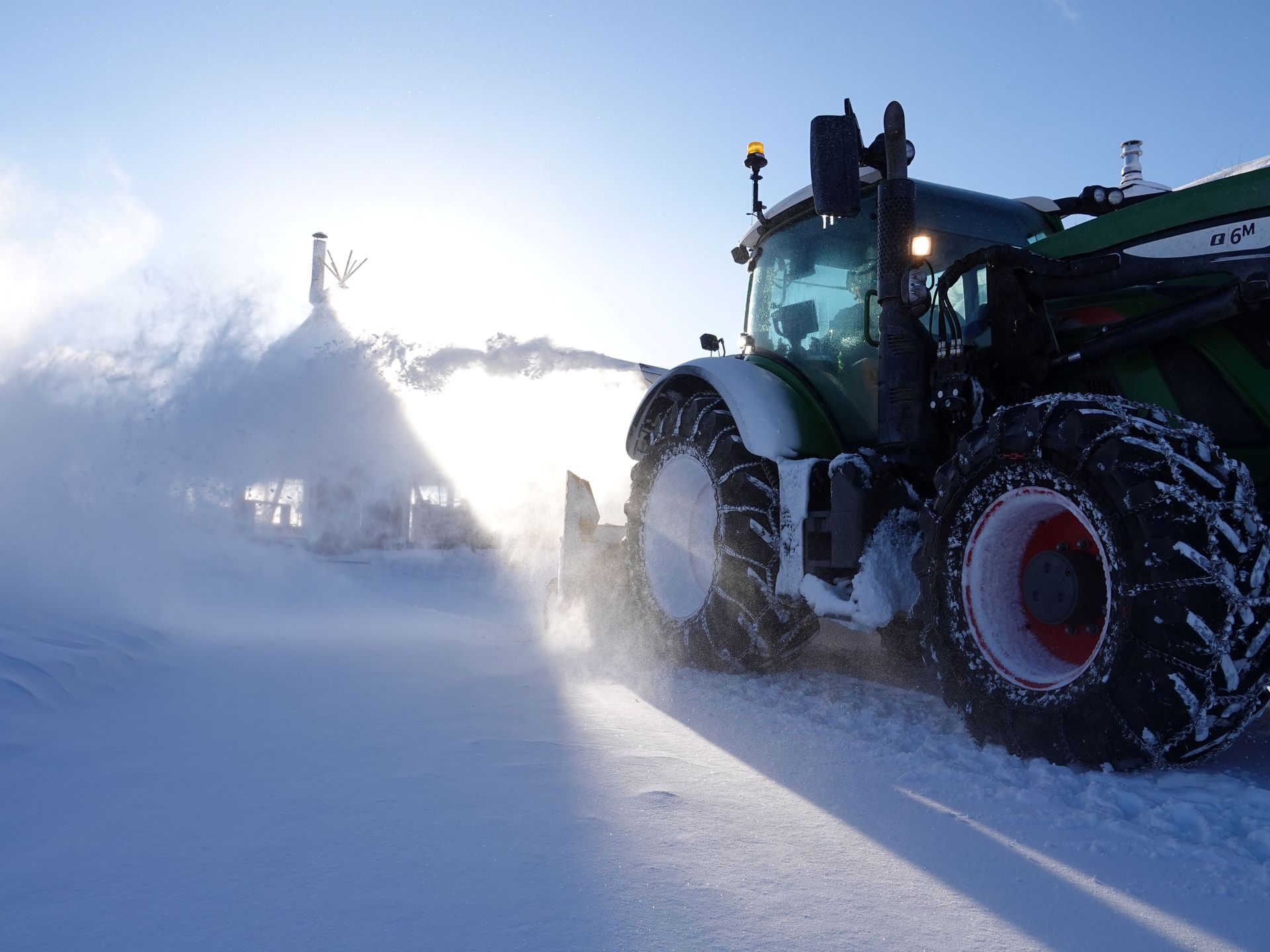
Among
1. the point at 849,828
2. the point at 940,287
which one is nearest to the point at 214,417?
the point at 940,287

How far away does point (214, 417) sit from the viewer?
9531 millimetres

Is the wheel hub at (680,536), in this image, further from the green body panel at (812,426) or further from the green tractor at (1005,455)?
the green body panel at (812,426)

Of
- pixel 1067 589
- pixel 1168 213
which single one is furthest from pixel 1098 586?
pixel 1168 213

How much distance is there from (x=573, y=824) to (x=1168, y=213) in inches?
101

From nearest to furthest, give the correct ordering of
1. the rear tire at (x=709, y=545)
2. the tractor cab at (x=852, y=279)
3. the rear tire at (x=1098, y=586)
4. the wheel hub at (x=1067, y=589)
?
the rear tire at (x=1098, y=586), the wheel hub at (x=1067, y=589), the tractor cab at (x=852, y=279), the rear tire at (x=709, y=545)

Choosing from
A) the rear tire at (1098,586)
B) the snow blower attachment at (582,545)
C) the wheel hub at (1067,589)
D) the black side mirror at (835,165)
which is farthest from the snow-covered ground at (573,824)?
the black side mirror at (835,165)

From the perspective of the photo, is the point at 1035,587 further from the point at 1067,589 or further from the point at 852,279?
the point at 852,279

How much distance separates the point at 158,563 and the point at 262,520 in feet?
42.2

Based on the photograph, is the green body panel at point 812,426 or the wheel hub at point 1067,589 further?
the green body panel at point 812,426

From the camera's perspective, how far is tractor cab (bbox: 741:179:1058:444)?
3.69m

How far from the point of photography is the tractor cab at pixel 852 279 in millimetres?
3691

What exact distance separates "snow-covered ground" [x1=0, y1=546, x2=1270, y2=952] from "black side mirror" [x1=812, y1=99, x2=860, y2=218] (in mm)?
1888

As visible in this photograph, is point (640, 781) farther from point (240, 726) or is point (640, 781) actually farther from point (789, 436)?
point (789, 436)

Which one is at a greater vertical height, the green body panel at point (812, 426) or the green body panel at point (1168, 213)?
the green body panel at point (1168, 213)
